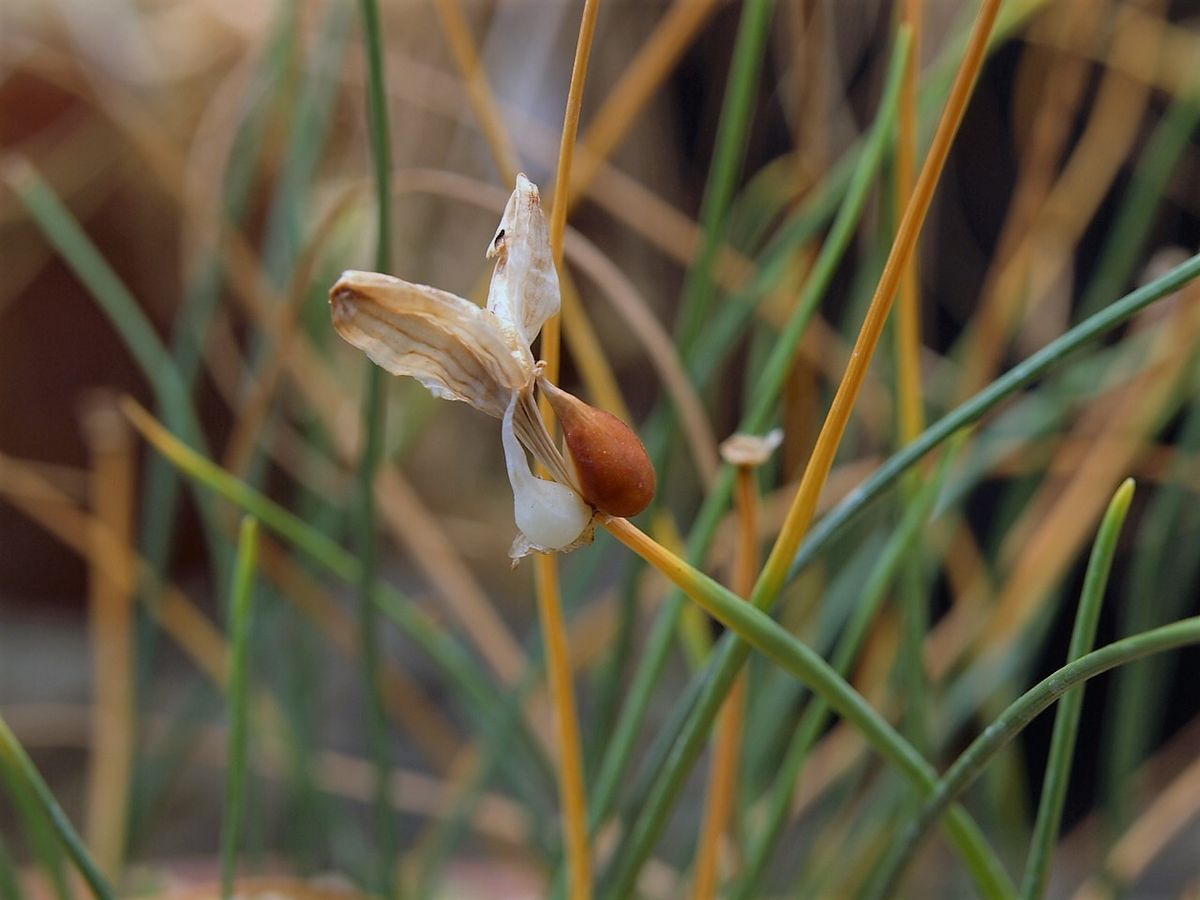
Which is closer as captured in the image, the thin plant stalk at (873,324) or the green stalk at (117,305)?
the thin plant stalk at (873,324)

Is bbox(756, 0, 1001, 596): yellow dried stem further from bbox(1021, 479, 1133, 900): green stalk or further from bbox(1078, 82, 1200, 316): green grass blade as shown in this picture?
bbox(1078, 82, 1200, 316): green grass blade

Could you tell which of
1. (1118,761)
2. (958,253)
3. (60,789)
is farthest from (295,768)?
(60,789)

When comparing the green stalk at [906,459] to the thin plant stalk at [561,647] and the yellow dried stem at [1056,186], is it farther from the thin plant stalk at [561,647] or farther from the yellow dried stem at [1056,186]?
the yellow dried stem at [1056,186]

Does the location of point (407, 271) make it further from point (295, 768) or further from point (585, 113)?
point (295, 768)

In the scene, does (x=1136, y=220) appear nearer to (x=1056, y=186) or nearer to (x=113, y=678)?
(x=1056, y=186)

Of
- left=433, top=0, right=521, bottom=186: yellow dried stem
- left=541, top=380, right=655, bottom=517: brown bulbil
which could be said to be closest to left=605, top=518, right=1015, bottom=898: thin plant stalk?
left=541, top=380, right=655, bottom=517: brown bulbil

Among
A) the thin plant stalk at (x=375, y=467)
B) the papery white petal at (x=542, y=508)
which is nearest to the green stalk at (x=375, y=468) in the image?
the thin plant stalk at (x=375, y=467)
